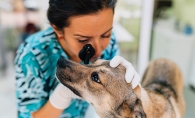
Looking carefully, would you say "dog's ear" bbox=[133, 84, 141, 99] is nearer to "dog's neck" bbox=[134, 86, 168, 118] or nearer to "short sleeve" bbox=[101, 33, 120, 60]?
"dog's neck" bbox=[134, 86, 168, 118]

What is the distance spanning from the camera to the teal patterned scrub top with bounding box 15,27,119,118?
3.23ft

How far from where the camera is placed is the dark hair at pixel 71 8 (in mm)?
866

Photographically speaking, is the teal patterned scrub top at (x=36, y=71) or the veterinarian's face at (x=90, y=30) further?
the teal patterned scrub top at (x=36, y=71)

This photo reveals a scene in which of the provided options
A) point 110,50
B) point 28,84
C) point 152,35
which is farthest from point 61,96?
point 152,35

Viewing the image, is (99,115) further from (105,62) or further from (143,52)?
(143,52)

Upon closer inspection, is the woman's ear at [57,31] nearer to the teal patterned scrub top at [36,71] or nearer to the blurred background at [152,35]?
the teal patterned scrub top at [36,71]

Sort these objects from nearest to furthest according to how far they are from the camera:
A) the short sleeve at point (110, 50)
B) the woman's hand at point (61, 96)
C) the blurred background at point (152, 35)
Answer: the woman's hand at point (61, 96)
the short sleeve at point (110, 50)
the blurred background at point (152, 35)

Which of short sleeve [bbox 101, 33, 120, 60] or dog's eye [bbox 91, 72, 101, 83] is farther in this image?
short sleeve [bbox 101, 33, 120, 60]

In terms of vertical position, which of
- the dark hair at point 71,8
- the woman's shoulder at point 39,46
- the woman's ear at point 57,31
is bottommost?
the woman's shoulder at point 39,46

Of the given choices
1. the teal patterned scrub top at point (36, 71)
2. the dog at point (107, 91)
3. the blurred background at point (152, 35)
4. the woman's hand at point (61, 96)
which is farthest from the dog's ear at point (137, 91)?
the blurred background at point (152, 35)

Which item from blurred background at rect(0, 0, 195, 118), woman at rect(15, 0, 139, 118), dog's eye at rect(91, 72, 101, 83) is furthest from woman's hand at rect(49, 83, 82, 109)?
blurred background at rect(0, 0, 195, 118)

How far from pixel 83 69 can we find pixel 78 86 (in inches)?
3.0

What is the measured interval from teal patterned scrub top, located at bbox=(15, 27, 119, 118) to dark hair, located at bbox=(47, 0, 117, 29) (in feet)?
0.50

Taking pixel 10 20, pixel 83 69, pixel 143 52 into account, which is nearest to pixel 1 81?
pixel 10 20
